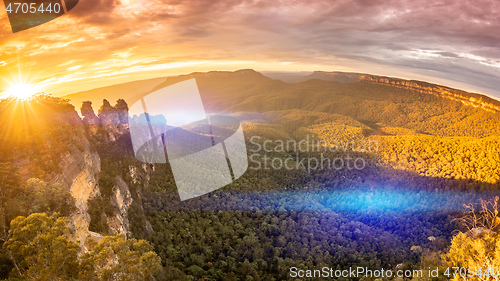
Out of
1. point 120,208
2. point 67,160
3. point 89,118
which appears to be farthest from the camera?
point 89,118

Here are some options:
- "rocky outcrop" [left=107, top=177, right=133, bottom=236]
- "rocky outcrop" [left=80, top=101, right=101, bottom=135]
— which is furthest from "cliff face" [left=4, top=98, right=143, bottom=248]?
"rocky outcrop" [left=80, top=101, right=101, bottom=135]

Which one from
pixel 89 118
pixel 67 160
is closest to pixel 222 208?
pixel 89 118

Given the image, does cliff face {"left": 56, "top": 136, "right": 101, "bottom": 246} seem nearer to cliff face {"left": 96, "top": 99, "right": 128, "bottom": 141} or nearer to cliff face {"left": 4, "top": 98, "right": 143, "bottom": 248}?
cliff face {"left": 4, "top": 98, "right": 143, "bottom": 248}

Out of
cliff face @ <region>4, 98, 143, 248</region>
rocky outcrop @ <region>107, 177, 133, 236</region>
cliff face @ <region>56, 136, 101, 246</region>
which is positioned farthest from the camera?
rocky outcrop @ <region>107, 177, 133, 236</region>

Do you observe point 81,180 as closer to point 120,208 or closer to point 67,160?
point 67,160

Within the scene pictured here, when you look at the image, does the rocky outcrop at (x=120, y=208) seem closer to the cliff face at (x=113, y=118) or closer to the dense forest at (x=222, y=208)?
the dense forest at (x=222, y=208)

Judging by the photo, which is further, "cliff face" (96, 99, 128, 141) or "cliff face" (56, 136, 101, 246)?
"cliff face" (96, 99, 128, 141)

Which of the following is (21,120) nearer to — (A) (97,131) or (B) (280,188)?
(A) (97,131)

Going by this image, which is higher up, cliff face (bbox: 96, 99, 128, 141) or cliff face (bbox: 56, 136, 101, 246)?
cliff face (bbox: 96, 99, 128, 141)
